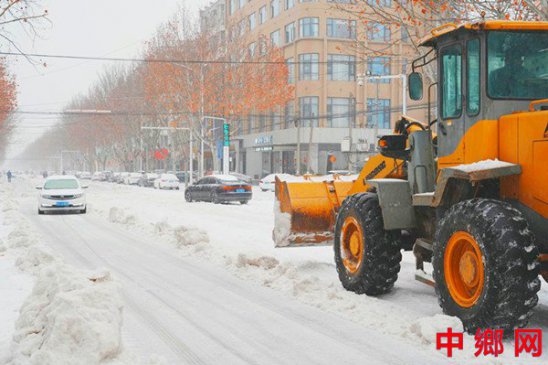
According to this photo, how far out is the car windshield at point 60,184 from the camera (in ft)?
78.7

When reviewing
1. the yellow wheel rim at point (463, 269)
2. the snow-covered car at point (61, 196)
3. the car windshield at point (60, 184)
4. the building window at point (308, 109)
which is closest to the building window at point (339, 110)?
the building window at point (308, 109)

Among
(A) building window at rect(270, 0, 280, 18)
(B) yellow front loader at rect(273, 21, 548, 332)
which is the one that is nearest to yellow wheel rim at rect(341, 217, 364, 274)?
(B) yellow front loader at rect(273, 21, 548, 332)

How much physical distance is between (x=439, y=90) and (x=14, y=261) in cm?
747

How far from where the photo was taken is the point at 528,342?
5.44 metres

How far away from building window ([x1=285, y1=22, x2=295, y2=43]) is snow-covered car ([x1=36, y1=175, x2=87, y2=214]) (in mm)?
41573

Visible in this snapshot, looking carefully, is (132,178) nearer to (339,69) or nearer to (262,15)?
(262,15)

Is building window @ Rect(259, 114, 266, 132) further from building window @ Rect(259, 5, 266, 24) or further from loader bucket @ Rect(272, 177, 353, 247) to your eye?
loader bucket @ Rect(272, 177, 353, 247)

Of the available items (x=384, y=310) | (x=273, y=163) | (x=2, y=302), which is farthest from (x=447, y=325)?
(x=273, y=163)

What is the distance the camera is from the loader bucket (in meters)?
9.75

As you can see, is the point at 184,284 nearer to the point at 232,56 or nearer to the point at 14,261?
the point at 14,261

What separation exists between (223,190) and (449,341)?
24651 millimetres

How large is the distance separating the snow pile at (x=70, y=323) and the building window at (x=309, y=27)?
56.7 meters

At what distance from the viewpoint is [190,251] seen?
12.0 metres

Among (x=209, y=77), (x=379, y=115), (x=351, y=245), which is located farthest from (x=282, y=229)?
(x=379, y=115)
